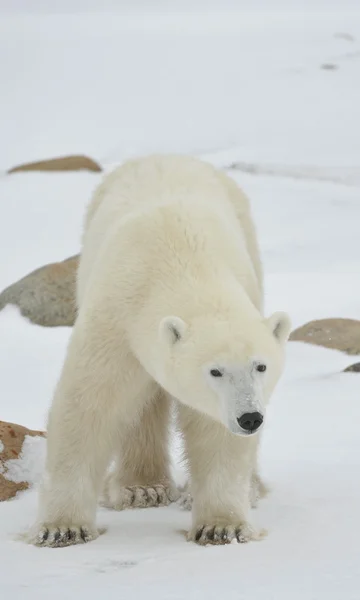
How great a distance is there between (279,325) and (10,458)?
1.44 m

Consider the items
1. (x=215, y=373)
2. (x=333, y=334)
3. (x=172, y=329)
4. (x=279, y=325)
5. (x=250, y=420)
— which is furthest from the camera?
(x=333, y=334)

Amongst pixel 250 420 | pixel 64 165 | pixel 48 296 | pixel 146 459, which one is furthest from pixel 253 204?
pixel 250 420

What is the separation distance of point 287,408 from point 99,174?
824 centimetres

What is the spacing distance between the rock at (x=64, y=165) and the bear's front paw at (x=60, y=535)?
10329 millimetres

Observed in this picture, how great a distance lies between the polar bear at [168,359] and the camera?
277 centimetres

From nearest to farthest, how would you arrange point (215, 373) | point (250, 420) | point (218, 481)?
point (250, 420)
point (215, 373)
point (218, 481)

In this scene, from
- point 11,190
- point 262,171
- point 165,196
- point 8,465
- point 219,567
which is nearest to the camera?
point 219,567

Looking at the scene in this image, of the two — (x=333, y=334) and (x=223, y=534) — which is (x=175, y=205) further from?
(x=333, y=334)

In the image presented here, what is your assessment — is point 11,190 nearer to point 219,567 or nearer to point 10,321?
point 10,321

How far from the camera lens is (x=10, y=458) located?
390cm

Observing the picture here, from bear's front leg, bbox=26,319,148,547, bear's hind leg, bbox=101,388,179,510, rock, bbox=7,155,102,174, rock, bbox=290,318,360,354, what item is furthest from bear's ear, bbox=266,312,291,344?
rock, bbox=7,155,102,174

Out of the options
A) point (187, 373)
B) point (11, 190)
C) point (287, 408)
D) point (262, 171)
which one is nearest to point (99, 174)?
point (11, 190)

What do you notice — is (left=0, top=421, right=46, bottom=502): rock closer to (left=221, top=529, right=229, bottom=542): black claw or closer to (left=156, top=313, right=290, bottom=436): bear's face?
(left=221, top=529, right=229, bottom=542): black claw

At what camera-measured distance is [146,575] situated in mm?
2461
